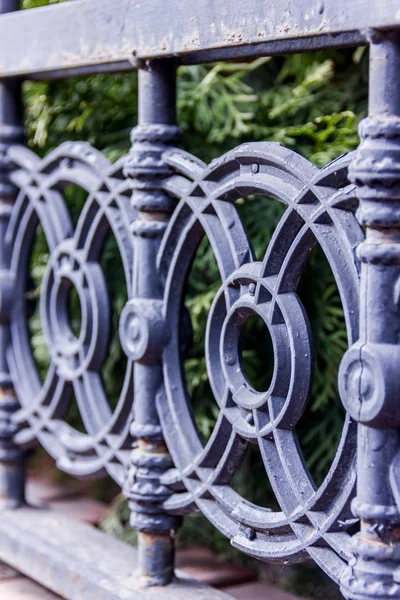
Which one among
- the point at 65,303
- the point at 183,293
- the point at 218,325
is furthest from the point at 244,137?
the point at 218,325

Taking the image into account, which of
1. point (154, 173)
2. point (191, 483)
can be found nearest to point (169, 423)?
point (191, 483)

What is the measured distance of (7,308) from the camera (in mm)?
2322

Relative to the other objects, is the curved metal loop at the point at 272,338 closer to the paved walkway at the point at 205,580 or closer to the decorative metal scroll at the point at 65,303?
the decorative metal scroll at the point at 65,303

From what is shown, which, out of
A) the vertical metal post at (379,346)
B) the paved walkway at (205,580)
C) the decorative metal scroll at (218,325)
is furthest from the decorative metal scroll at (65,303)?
the vertical metal post at (379,346)

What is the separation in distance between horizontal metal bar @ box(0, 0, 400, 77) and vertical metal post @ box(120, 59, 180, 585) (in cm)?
9

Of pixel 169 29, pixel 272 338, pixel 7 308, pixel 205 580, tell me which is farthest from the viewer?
pixel 7 308

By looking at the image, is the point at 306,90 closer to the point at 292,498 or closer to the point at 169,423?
the point at 169,423

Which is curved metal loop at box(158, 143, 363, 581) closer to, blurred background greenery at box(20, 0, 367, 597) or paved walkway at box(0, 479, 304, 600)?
paved walkway at box(0, 479, 304, 600)

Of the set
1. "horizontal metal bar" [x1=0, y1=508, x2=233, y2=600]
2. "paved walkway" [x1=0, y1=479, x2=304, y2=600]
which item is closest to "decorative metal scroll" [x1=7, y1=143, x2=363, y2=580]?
"horizontal metal bar" [x1=0, y1=508, x2=233, y2=600]

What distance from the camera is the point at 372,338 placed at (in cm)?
127

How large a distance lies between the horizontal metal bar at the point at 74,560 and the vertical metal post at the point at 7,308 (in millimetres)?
63

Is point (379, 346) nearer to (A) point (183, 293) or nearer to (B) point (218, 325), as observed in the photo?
(B) point (218, 325)

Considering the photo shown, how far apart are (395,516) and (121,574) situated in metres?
0.76

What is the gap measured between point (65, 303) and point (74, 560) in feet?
1.89
